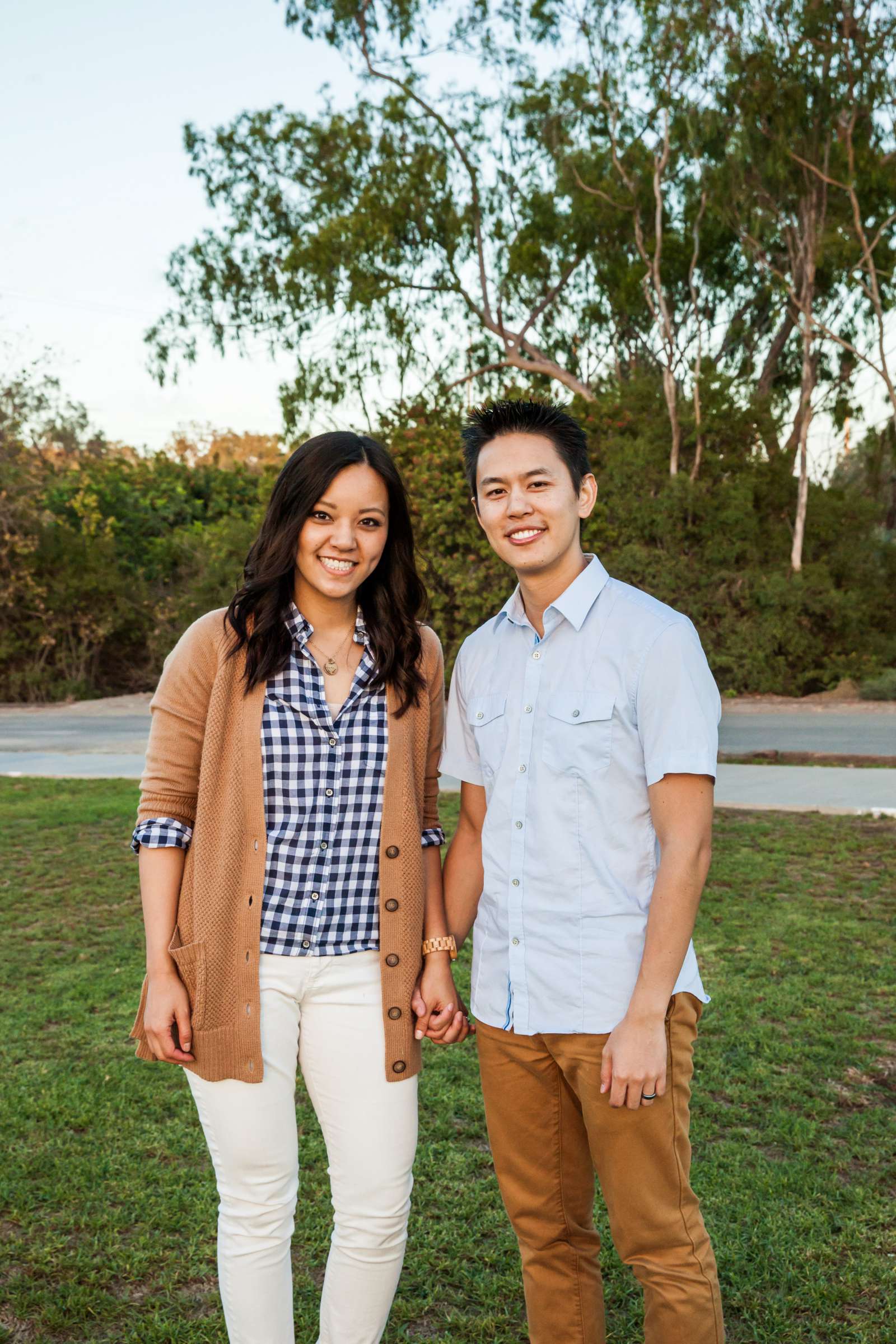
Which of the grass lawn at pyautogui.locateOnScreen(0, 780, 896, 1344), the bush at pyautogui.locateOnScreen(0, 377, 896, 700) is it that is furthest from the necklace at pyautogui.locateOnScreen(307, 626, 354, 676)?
the bush at pyautogui.locateOnScreen(0, 377, 896, 700)

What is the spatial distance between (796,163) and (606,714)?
18.0 m

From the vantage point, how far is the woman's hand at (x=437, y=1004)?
7.24 ft

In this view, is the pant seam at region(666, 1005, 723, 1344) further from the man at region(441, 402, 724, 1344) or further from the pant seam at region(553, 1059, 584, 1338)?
the pant seam at region(553, 1059, 584, 1338)

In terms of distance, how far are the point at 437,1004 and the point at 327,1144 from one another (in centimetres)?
32

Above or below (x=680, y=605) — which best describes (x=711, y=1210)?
below

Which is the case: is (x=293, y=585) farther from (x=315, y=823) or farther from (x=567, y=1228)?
(x=567, y=1228)

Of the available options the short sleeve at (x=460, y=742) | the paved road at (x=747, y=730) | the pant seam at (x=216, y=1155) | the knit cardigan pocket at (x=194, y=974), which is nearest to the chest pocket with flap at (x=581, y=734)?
the short sleeve at (x=460, y=742)

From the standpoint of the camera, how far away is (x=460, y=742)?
2.29m

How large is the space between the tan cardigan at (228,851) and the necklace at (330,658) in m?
0.12

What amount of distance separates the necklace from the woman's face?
0.11 m

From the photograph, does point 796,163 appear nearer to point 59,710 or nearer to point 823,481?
point 823,481

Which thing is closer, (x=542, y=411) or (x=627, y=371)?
(x=542, y=411)

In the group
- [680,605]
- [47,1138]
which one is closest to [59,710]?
[680,605]

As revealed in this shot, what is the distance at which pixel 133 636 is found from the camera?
22.9 metres
